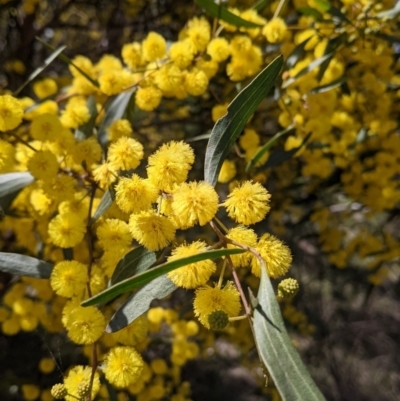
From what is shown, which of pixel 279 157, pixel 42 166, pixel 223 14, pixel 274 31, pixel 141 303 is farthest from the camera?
pixel 279 157

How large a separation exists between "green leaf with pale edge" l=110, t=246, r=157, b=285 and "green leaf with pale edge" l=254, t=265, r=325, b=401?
0.29m

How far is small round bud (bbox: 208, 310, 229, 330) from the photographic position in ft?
2.69

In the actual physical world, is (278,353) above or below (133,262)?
above

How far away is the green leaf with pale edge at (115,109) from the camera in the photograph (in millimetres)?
1422

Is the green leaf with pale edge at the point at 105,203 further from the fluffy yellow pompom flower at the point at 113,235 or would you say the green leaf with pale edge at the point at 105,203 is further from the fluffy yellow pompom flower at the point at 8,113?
the fluffy yellow pompom flower at the point at 8,113

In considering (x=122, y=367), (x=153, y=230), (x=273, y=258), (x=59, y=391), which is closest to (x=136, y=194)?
(x=153, y=230)

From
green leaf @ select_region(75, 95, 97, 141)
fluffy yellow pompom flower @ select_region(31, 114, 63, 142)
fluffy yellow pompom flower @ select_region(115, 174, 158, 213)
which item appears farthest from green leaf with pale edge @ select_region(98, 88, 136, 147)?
fluffy yellow pompom flower @ select_region(115, 174, 158, 213)

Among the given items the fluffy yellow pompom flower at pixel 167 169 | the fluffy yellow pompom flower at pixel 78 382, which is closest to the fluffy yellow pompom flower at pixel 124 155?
the fluffy yellow pompom flower at pixel 167 169

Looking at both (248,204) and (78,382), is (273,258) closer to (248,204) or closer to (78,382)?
(248,204)

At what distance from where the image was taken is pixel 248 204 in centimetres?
88

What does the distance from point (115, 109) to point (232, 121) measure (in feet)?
1.91

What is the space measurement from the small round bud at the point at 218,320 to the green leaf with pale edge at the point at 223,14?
2.90ft

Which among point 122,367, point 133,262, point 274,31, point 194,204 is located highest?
point 274,31

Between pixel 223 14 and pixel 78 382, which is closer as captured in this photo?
pixel 78 382
